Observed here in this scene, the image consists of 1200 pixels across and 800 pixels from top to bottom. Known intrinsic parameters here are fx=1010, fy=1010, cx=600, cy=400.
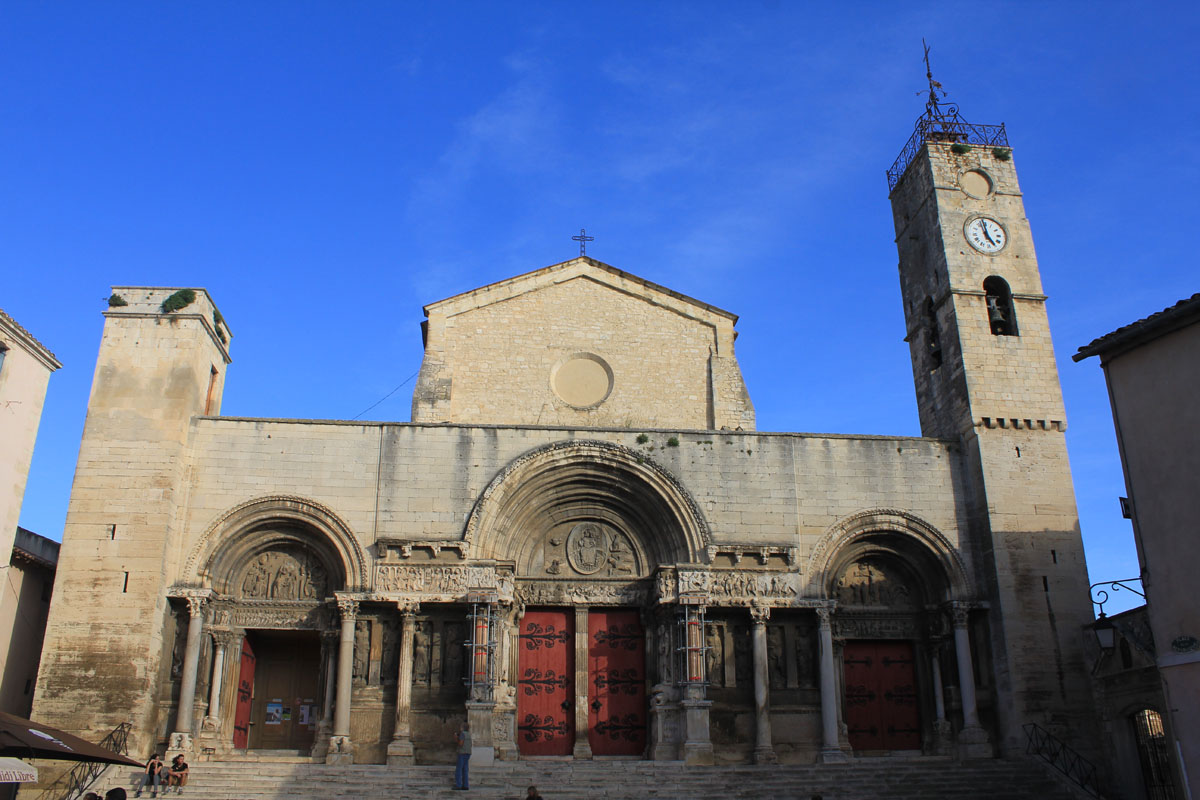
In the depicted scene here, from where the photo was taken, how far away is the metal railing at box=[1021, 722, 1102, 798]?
1599 cm

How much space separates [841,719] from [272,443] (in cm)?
1090

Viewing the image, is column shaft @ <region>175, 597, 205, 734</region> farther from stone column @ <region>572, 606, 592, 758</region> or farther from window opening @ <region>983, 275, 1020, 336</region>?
window opening @ <region>983, 275, 1020, 336</region>

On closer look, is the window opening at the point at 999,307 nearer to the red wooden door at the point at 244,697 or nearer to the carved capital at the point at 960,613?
the carved capital at the point at 960,613

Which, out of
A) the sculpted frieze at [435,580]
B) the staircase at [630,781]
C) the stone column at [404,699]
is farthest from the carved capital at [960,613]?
the stone column at [404,699]

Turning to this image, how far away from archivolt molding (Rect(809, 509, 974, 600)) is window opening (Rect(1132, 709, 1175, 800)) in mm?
3174

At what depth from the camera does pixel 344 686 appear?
16.3 m

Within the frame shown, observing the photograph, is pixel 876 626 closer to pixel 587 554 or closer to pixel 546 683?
pixel 587 554

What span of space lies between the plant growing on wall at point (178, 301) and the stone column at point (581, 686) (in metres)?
8.69

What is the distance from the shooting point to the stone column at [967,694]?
16.6 meters

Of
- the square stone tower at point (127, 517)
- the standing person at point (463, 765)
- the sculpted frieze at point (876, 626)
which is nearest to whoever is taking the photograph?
the standing person at point (463, 765)

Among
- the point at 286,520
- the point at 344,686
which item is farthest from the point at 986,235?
the point at 344,686

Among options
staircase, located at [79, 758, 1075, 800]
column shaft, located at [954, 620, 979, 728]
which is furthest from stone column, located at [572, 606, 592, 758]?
column shaft, located at [954, 620, 979, 728]

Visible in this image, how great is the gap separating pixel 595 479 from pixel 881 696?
20.9ft

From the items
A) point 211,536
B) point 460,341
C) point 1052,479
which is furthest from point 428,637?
point 1052,479
